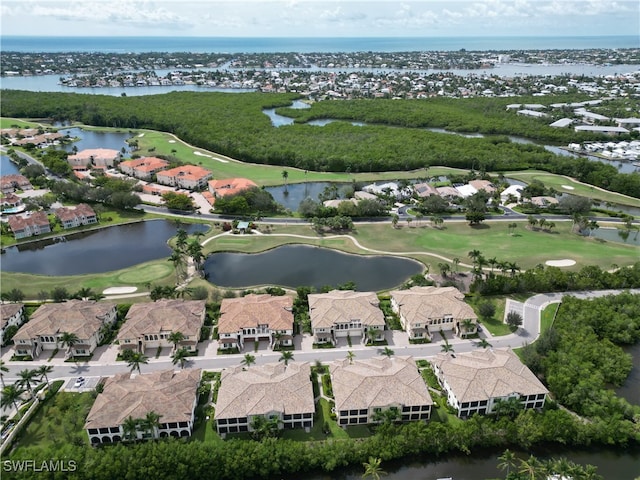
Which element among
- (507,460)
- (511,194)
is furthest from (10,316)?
(511,194)

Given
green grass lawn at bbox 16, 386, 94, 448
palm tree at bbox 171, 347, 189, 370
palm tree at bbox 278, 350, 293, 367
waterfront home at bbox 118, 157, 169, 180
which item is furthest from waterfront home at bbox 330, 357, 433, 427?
waterfront home at bbox 118, 157, 169, 180

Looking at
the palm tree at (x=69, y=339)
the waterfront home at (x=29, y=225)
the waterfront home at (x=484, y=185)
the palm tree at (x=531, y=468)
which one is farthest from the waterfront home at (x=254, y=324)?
the waterfront home at (x=484, y=185)

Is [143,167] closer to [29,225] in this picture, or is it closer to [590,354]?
[29,225]

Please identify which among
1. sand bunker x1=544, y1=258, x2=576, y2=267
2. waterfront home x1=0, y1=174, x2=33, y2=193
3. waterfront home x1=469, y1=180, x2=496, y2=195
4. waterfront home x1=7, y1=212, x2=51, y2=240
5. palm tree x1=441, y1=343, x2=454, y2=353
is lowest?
palm tree x1=441, y1=343, x2=454, y2=353

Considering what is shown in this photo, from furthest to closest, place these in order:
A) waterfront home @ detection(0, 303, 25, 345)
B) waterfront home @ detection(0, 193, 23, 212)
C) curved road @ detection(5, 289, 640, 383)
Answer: waterfront home @ detection(0, 193, 23, 212) < waterfront home @ detection(0, 303, 25, 345) < curved road @ detection(5, 289, 640, 383)

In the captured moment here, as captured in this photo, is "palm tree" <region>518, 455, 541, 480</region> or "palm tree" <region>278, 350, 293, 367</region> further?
"palm tree" <region>278, 350, 293, 367</region>

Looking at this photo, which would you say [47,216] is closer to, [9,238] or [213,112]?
[9,238]

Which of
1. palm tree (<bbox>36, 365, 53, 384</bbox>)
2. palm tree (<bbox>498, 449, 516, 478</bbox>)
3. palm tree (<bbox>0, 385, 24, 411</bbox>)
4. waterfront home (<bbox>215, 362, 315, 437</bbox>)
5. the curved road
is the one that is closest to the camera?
palm tree (<bbox>498, 449, 516, 478</bbox>)

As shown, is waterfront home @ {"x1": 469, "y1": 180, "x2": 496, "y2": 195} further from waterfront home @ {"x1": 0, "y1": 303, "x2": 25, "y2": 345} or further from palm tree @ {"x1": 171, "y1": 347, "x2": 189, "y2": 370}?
waterfront home @ {"x1": 0, "y1": 303, "x2": 25, "y2": 345}
